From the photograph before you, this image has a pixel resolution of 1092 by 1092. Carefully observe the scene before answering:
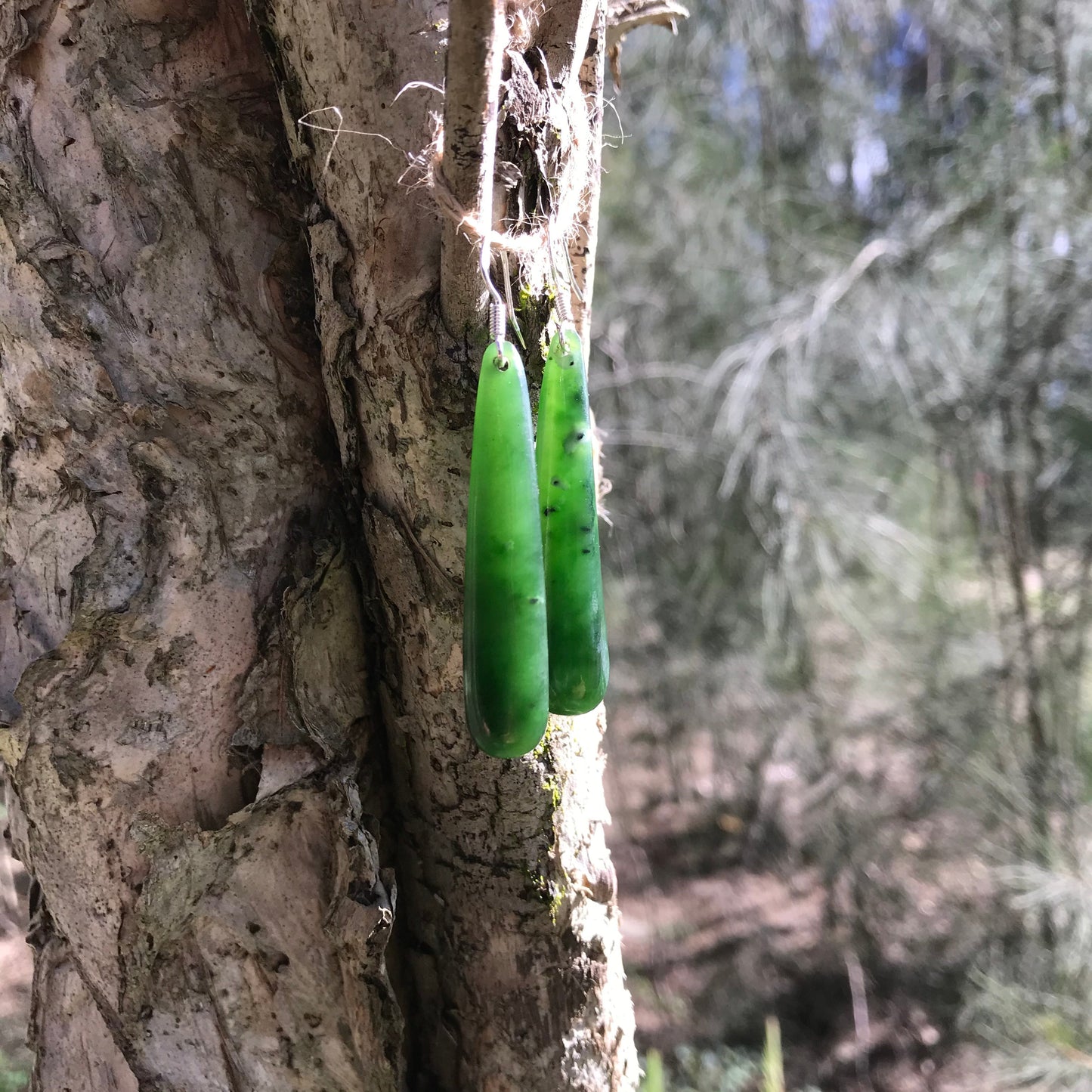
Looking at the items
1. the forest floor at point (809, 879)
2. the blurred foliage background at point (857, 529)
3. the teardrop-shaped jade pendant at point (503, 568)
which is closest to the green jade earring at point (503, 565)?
the teardrop-shaped jade pendant at point (503, 568)

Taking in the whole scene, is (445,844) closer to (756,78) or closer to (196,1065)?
(196,1065)

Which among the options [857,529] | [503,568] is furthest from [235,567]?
[857,529]

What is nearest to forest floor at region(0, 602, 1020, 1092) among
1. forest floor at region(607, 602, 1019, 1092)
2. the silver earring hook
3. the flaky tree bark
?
forest floor at region(607, 602, 1019, 1092)

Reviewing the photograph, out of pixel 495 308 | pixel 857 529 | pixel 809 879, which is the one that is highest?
pixel 495 308

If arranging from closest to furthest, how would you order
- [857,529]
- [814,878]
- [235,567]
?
1. [235,567]
2. [857,529]
3. [814,878]

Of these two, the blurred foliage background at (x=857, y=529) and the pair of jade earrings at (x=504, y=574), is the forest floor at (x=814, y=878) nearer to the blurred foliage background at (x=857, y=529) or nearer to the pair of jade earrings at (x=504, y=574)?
the blurred foliage background at (x=857, y=529)

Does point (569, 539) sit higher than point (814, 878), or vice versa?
point (569, 539)

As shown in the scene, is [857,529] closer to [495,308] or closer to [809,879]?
[809,879]
